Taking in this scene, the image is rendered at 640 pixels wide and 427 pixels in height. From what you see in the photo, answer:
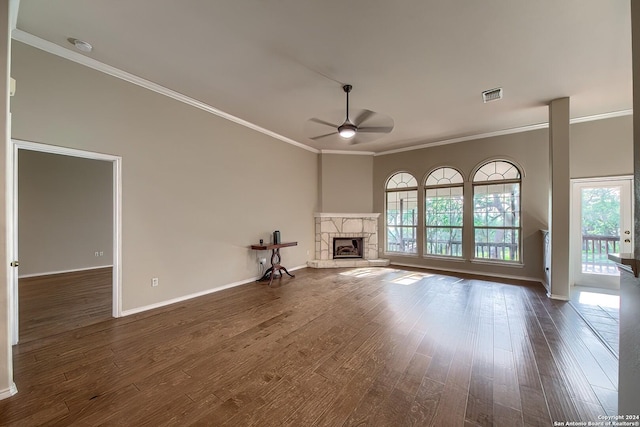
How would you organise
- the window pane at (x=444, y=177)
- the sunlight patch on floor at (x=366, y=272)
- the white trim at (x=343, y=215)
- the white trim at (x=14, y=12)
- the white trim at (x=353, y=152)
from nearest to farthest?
the white trim at (x=14, y=12)
the sunlight patch on floor at (x=366, y=272)
the window pane at (x=444, y=177)
the white trim at (x=343, y=215)
the white trim at (x=353, y=152)

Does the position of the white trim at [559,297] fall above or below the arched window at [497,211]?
below

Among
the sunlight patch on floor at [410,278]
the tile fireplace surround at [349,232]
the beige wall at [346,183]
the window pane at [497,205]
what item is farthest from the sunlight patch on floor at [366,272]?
the window pane at [497,205]

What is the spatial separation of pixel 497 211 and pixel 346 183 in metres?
3.68

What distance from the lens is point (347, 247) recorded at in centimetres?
726

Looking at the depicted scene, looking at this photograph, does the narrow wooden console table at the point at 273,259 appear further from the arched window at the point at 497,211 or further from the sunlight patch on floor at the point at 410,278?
the arched window at the point at 497,211

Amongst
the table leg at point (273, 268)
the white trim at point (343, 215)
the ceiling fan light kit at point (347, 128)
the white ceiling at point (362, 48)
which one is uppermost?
the white ceiling at point (362, 48)

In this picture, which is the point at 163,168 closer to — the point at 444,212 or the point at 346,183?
the point at 346,183

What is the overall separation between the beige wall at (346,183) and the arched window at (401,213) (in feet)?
1.94

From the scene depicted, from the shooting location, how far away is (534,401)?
71.3 inches

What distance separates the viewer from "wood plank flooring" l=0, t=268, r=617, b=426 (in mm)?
1713

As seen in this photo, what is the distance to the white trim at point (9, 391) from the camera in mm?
1817

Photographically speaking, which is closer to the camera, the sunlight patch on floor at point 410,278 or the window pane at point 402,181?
the sunlight patch on floor at point 410,278

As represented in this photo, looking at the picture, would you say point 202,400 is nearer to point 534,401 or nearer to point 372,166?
point 534,401

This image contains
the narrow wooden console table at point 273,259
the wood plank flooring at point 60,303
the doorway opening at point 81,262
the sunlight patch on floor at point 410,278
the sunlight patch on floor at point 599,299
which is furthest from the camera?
the sunlight patch on floor at point 410,278
